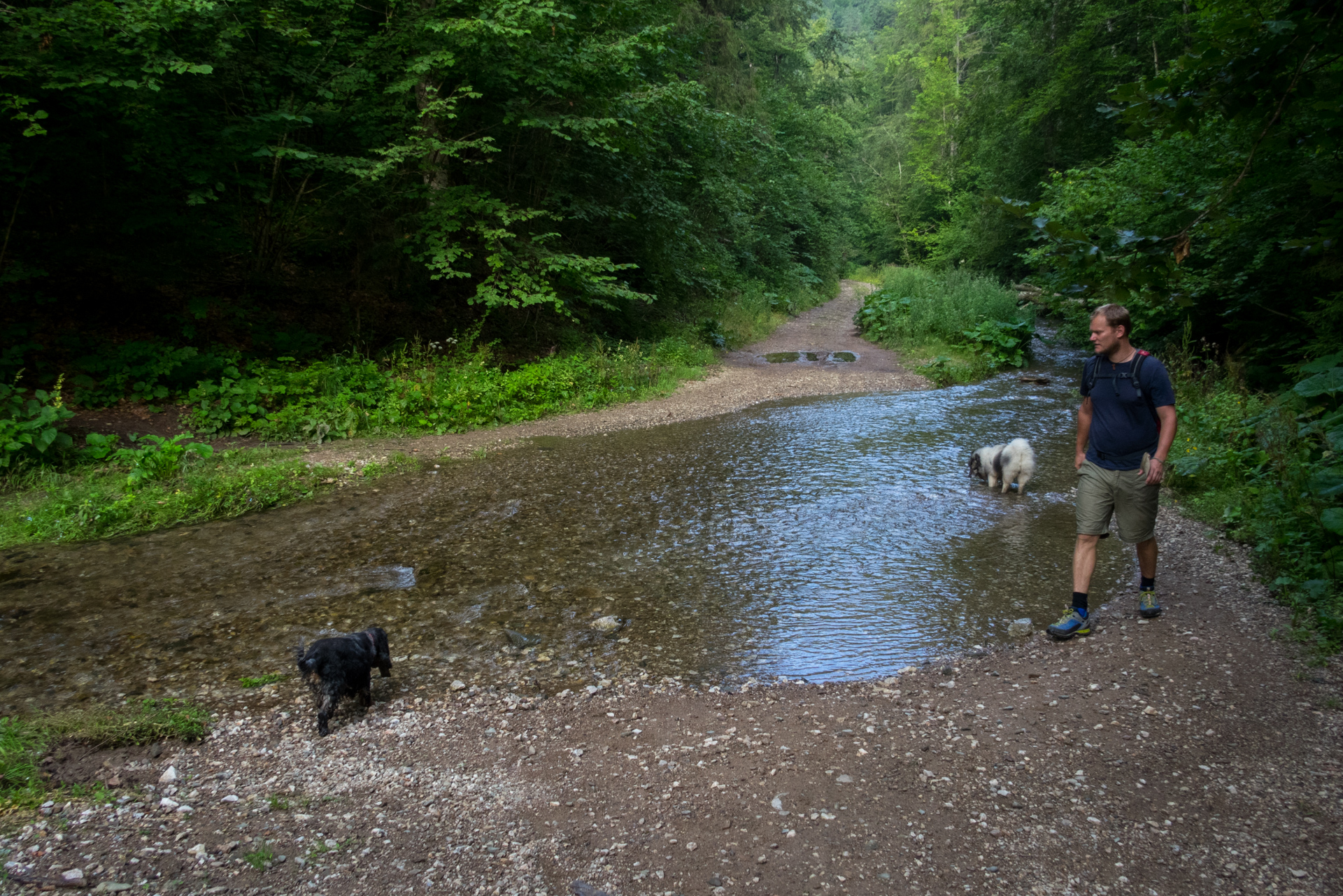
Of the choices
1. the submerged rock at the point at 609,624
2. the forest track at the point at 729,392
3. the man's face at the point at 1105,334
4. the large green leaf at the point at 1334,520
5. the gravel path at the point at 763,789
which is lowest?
the forest track at the point at 729,392

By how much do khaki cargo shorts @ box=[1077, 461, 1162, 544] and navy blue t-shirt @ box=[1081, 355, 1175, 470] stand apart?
76mm

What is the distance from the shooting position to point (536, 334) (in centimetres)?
1533

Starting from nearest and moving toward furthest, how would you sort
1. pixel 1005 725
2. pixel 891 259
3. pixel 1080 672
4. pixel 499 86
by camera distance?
pixel 1005 725 → pixel 1080 672 → pixel 499 86 → pixel 891 259

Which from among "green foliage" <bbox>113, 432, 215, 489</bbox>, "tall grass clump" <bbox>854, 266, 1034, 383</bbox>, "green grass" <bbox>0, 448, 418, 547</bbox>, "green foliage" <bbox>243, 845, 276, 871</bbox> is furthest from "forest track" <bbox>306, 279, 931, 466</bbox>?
"green foliage" <bbox>243, 845, 276, 871</bbox>

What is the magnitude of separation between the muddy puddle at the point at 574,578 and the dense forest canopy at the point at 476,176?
258cm

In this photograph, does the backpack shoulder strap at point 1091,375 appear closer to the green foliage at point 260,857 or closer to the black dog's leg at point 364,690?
the black dog's leg at point 364,690

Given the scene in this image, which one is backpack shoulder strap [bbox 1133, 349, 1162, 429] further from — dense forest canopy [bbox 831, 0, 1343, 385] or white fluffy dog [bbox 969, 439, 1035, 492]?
white fluffy dog [bbox 969, 439, 1035, 492]

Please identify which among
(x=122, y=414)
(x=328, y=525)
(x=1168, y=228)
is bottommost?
(x=328, y=525)

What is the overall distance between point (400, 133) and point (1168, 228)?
11085 mm

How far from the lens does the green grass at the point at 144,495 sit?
22.6ft

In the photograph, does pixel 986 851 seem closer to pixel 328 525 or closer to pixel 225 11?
pixel 328 525

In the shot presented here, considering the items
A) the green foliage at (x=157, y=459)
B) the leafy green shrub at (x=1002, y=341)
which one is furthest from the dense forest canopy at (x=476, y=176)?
the leafy green shrub at (x=1002, y=341)

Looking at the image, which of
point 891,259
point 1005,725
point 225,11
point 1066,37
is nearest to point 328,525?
point 1005,725

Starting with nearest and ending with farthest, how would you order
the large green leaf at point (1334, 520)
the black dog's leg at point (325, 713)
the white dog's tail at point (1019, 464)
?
the black dog's leg at point (325, 713) < the large green leaf at point (1334, 520) < the white dog's tail at point (1019, 464)
